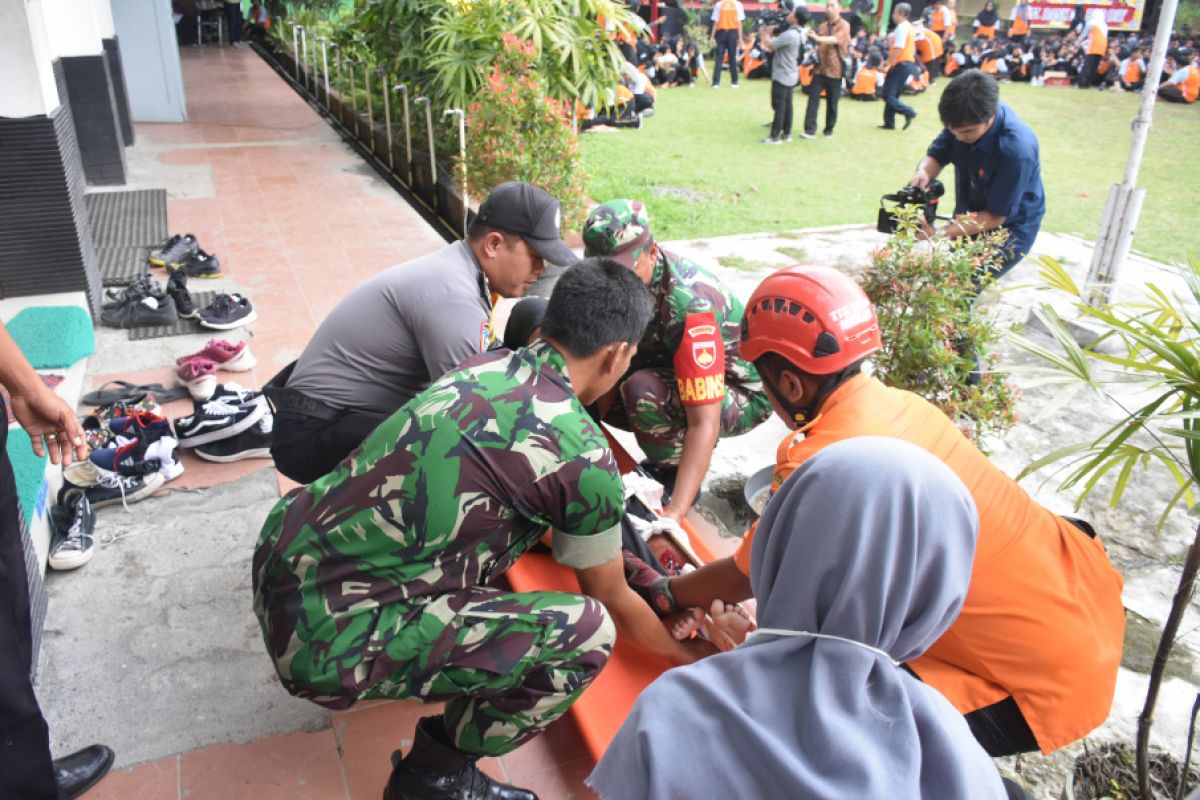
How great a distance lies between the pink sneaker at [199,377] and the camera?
406 centimetres

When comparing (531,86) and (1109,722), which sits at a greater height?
(531,86)

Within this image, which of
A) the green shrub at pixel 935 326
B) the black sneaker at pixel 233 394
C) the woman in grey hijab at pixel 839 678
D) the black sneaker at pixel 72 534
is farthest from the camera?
the black sneaker at pixel 233 394

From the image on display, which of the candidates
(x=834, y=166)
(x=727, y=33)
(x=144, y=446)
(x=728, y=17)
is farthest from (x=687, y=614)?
(x=727, y=33)

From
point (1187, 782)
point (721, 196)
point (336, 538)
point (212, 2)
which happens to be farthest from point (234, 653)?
point (212, 2)

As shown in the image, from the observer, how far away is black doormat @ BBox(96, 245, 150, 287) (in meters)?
5.55

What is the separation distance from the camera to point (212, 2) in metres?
19.6

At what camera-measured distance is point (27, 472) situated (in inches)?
120

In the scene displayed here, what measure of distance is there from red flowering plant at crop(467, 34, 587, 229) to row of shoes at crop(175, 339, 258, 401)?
7.54 feet

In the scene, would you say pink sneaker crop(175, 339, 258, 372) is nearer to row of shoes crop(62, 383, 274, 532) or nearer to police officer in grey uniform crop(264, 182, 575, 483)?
row of shoes crop(62, 383, 274, 532)

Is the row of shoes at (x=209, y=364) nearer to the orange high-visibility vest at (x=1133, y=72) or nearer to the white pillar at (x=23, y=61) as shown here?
the white pillar at (x=23, y=61)

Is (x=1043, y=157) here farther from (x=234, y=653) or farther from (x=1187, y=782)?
(x=234, y=653)

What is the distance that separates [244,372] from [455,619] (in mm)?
2894

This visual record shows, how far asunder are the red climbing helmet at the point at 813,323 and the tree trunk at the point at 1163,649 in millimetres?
832

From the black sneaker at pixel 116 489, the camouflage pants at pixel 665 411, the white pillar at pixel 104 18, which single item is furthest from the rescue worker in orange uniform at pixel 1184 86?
the black sneaker at pixel 116 489
